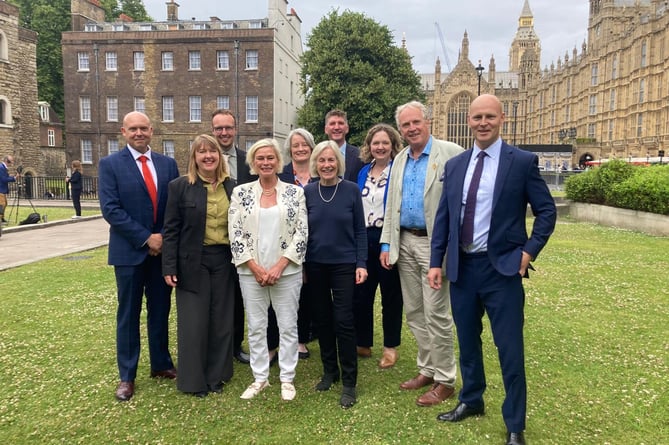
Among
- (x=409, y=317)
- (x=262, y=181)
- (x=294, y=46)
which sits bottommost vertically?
(x=409, y=317)

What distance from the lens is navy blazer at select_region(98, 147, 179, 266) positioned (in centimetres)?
407

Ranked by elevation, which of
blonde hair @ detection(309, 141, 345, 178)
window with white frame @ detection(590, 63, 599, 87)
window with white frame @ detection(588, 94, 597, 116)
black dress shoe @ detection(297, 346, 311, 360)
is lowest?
black dress shoe @ detection(297, 346, 311, 360)

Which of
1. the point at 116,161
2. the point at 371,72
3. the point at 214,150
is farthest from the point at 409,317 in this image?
the point at 371,72

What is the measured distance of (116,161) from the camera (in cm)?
419

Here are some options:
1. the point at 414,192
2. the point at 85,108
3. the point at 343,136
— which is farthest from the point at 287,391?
the point at 85,108

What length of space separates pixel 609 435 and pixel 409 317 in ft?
6.01

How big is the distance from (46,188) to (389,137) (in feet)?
104

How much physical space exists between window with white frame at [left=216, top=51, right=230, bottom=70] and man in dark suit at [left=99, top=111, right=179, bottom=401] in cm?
3386

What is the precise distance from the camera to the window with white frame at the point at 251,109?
35.8 meters

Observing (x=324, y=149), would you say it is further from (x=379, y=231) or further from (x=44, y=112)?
(x=44, y=112)

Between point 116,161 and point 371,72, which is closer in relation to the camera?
point 116,161

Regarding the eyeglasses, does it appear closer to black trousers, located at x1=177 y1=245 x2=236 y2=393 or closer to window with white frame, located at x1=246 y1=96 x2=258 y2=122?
black trousers, located at x1=177 y1=245 x2=236 y2=393

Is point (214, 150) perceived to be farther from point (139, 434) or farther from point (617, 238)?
point (617, 238)

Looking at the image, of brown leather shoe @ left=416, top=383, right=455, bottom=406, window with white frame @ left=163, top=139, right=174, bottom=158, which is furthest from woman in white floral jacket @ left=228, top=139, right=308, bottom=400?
window with white frame @ left=163, top=139, right=174, bottom=158
